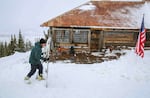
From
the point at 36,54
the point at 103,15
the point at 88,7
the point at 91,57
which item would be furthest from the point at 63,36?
the point at 36,54

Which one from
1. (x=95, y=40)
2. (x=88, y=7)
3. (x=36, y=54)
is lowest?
(x=36, y=54)

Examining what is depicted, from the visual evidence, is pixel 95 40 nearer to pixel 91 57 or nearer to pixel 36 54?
pixel 91 57

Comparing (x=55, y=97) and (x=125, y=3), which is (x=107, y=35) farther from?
(x=55, y=97)

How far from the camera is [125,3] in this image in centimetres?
2148

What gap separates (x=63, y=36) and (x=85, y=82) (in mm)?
9673

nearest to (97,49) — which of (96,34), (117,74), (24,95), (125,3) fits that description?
(96,34)

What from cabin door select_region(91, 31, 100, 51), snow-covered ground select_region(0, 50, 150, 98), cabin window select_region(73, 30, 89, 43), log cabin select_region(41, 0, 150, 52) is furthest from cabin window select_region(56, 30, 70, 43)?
snow-covered ground select_region(0, 50, 150, 98)

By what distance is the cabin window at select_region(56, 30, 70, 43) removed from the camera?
738 inches

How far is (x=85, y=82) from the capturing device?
9555 mm

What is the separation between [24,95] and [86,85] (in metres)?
Result: 2.67

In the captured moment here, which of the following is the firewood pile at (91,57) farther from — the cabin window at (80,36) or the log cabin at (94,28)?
the cabin window at (80,36)

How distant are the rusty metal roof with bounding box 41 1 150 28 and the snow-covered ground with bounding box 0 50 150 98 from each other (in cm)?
585

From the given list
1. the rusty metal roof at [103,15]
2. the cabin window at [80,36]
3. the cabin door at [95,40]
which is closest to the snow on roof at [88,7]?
the rusty metal roof at [103,15]

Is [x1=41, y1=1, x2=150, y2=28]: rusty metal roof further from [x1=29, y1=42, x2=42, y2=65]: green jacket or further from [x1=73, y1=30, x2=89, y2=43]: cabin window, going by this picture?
[x1=29, y1=42, x2=42, y2=65]: green jacket
